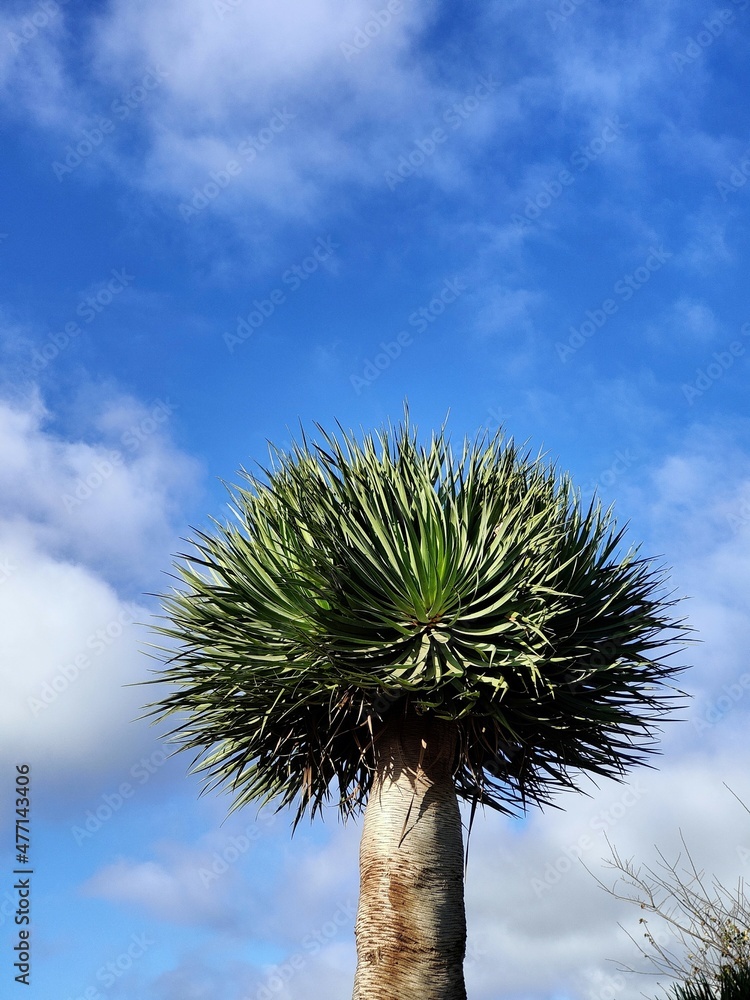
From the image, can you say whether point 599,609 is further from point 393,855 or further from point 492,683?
point 393,855

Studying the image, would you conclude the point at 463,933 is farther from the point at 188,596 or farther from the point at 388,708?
the point at 188,596

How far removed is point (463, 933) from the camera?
8.63 m

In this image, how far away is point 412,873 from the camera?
852 centimetres

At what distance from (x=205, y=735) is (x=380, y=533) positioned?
299 cm

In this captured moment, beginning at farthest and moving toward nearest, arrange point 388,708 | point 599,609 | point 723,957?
point 599,609 < point 388,708 < point 723,957

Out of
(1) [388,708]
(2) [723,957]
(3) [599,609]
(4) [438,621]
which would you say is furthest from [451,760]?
(2) [723,957]

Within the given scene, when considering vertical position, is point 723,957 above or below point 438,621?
below

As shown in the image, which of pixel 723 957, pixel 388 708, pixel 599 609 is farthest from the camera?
pixel 599 609

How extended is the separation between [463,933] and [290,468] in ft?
14.5

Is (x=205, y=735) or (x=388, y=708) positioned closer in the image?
(x=388, y=708)

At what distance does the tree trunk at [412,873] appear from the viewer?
27.4 ft

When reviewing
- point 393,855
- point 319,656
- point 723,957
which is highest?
point 319,656

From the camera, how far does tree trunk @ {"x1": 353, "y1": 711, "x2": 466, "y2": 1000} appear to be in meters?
8.35

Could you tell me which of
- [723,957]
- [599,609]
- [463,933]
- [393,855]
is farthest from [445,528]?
[723,957]
